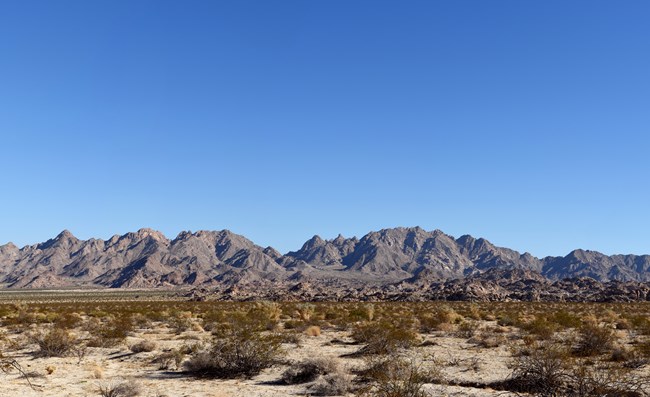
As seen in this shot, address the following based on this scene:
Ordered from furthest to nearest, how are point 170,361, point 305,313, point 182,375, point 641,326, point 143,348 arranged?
point 305,313 < point 641,326 < point 143,348 < point 170,361 < point 182,375

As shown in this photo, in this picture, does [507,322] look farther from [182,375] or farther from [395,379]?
[395,379]

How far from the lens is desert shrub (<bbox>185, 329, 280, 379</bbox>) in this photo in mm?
16578

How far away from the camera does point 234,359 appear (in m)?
16.7

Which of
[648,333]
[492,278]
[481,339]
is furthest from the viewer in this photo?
[492,278]

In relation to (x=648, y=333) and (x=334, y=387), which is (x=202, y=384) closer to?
(x=334, y=387)

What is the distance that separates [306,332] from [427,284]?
13898 centimetres

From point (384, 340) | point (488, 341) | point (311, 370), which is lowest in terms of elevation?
point (311, 370)

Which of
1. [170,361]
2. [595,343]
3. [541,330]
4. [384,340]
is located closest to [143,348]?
[170,361]

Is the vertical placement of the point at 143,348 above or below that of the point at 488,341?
below

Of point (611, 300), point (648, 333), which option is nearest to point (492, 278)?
point (611, 300)

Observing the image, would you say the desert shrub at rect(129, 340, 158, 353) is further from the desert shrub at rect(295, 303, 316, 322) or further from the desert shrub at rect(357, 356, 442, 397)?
the desert shrub at rect(295, 303, 316, 322)

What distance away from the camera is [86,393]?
46.5 ft

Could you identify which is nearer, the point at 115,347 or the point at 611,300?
the point at 115,347

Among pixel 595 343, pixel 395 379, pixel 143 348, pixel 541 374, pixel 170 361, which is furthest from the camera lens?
pixel 143 348
